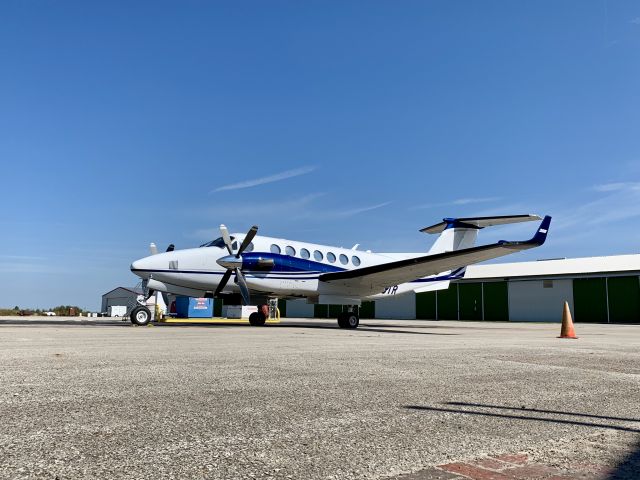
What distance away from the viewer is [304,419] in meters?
3.80

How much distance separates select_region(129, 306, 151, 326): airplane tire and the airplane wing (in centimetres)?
737

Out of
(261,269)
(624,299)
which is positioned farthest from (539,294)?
(261,269)

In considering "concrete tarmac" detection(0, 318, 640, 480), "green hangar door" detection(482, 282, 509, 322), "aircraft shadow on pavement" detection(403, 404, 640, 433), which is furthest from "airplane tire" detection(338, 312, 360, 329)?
"green hangar door" detection(482, 282, 509, 322)

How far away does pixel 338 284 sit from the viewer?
21422 mm

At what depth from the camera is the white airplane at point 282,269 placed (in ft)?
62.9

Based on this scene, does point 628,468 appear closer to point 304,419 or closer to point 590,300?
point 304,419

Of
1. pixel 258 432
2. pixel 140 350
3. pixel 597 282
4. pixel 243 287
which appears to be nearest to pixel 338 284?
pixel 243 287

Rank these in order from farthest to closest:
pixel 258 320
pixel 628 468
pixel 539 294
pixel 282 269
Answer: pixel 539 294
pixel 258 320
pixel 282 269
pixel 628 468

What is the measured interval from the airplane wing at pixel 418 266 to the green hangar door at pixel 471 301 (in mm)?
24844

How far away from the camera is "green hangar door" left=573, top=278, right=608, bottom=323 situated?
37719 mm

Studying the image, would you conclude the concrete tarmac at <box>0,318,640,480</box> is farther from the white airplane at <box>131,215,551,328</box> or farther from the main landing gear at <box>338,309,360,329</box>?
the main landing gear at <box>338,309,360,329</box>

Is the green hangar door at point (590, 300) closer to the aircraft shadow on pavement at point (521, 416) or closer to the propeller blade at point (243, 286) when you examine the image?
the propeller blade at point (243, 286)

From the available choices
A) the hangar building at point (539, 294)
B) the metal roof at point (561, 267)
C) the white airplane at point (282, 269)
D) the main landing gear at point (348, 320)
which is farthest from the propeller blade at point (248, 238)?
the metal roof at point (561, 267)

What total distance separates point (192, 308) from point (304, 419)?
41.4m
